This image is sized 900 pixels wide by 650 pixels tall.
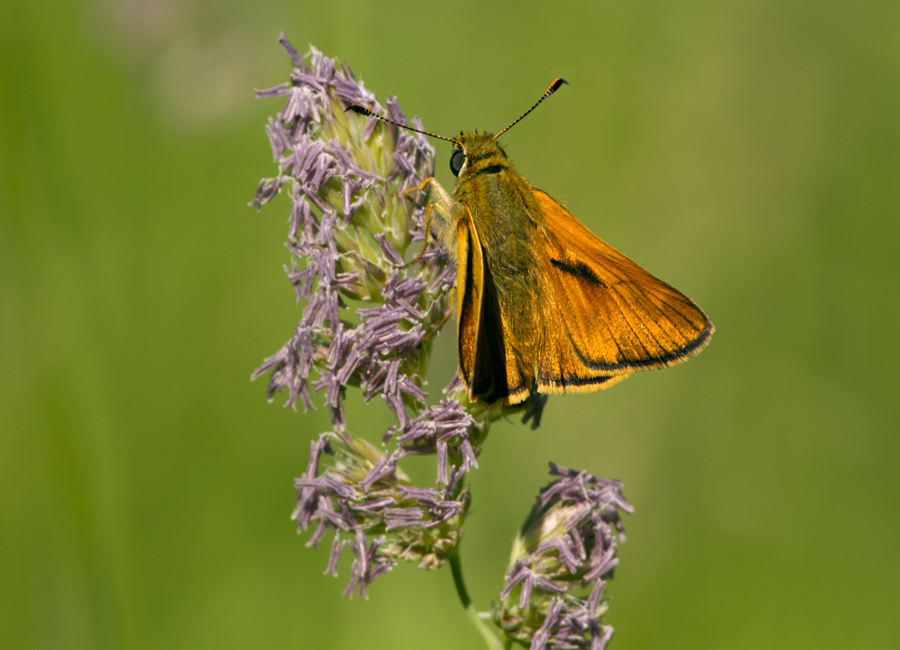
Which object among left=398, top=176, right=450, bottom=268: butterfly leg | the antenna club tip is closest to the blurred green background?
left=398, top=176, right=450, bottom=268: butterfly leg

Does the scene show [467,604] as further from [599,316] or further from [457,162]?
[457,162]

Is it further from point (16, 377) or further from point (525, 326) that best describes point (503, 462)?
point (16, 377)

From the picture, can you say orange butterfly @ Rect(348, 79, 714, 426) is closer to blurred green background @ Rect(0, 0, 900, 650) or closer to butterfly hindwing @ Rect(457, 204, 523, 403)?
butterfly hindwing @ Rect(457, 204, 523, 403)

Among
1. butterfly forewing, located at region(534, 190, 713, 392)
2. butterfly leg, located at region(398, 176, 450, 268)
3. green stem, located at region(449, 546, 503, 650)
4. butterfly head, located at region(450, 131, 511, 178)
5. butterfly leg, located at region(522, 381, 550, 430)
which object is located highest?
butterfly head, located at region(450, 131, 511, 178)

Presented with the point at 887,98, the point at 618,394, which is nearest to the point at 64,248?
the point at 618,394

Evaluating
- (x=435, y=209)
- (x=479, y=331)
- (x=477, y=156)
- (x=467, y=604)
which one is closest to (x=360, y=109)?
(x=435, y=209)

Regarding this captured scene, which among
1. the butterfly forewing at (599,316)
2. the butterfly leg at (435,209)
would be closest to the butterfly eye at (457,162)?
the butterfly leg at (435,209)

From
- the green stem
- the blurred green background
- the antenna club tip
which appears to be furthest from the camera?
the blurred green background
